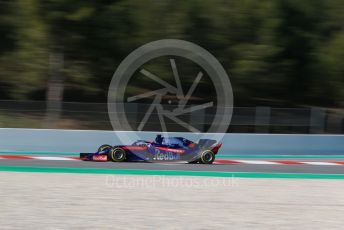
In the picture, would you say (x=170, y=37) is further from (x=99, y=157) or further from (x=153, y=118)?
(x=99, y=157)

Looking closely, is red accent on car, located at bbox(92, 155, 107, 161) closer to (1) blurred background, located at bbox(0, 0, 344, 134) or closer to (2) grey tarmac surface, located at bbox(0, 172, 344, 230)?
(2) grey tarmac surface, located at bbox(0, 172, 344, 230)

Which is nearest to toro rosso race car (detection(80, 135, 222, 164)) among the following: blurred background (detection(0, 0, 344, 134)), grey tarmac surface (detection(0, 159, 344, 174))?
grey tarmac surface (detection(0, 159, 344, 174))

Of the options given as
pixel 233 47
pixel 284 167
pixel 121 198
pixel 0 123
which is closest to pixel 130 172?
pixel 121 198

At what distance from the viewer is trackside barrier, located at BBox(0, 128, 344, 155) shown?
50.2ft

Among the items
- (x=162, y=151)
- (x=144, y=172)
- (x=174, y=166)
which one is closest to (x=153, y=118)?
(x=162, y=151)

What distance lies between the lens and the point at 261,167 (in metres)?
13.6

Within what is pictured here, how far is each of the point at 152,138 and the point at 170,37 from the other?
5.03 metres

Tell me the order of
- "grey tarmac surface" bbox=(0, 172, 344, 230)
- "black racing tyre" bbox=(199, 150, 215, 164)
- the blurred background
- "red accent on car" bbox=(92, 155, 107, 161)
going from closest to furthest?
"grey tarmac surface" bbox=(0, 172, 344, 230), "red accent on car" bbox=(92, 155, 107, 161), "black racing tyre" bbox=(199, 150, 215, 164), the blurred background

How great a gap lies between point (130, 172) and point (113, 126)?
4.40 metres

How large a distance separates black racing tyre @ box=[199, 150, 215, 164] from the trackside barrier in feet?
8.45

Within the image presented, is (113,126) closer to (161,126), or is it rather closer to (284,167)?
(161,126)

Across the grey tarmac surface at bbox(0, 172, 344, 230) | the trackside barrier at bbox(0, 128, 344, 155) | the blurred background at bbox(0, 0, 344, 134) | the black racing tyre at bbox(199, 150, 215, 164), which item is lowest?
the grey tarmac surface at bbox(0, 172, 344, 230)

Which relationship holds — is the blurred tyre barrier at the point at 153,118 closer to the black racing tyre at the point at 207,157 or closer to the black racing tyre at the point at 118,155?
the black racing tyre at the point at 207,157

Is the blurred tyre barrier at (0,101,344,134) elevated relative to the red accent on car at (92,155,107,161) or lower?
elevated
